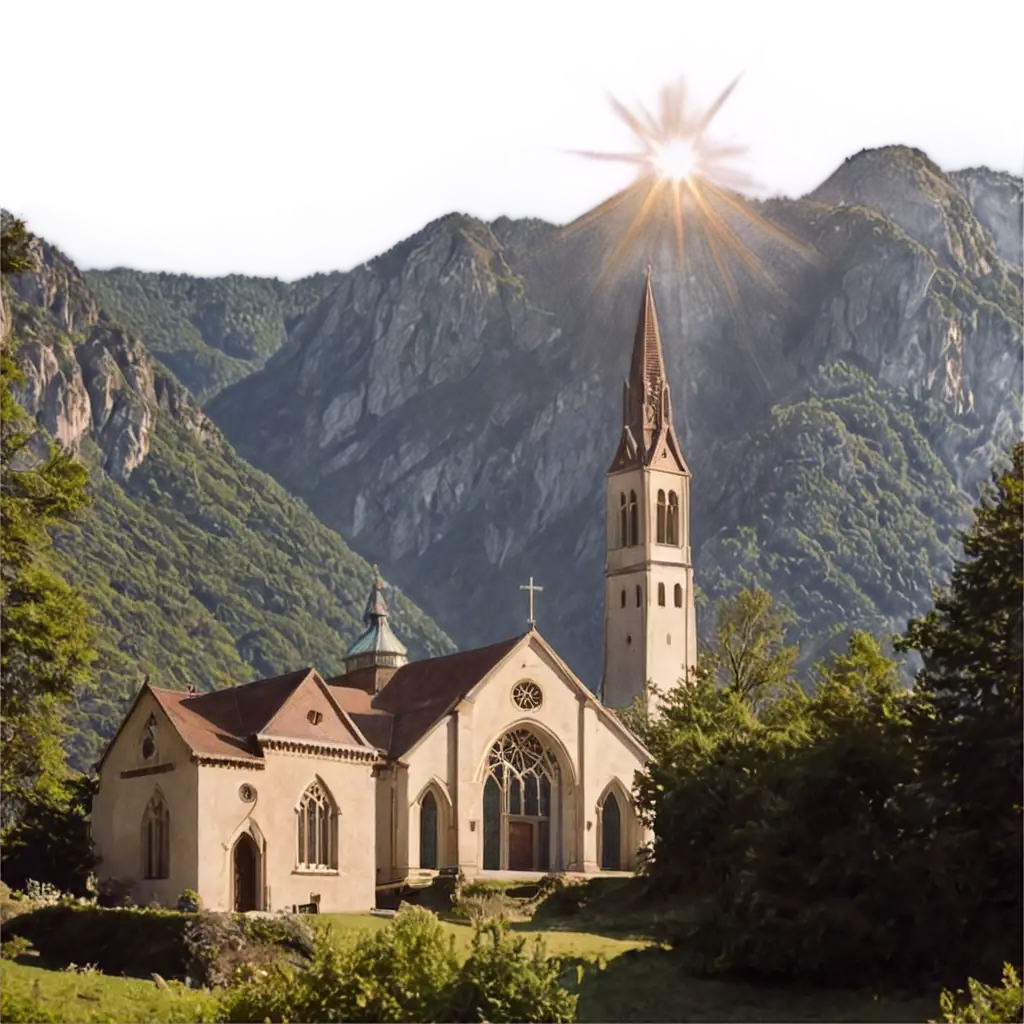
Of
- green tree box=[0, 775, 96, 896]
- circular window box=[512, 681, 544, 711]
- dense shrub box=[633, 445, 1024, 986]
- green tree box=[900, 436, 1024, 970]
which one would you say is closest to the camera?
green tree box=[900, 436, 1024, 970]

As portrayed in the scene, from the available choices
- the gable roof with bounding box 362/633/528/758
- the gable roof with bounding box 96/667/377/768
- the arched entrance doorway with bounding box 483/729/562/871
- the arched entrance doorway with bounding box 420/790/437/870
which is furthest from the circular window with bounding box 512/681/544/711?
the gable roof with bounding box 96/667/377/768

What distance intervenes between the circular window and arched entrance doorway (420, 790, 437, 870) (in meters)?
4.64

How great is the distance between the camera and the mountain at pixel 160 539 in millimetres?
122375

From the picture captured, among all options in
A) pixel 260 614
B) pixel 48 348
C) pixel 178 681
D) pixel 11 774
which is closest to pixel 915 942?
pixel 11 774

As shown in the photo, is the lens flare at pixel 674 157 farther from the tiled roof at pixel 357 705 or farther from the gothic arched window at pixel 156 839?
the gothic arched window at pixel 156 839

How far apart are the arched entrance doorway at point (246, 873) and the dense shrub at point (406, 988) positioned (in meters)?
27.0

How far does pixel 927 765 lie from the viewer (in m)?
36.0

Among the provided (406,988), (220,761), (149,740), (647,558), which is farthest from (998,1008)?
(647,558)

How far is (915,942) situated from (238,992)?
15.9 m

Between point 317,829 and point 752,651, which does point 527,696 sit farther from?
point 752,651

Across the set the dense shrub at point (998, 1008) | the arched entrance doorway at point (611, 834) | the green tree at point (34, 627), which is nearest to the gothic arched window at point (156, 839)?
A: the green tree at point (34, 627)

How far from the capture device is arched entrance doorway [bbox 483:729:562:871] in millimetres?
59188

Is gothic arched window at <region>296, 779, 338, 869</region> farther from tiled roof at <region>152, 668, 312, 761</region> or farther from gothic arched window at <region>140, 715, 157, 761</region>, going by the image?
gothic arched window at <region>140, 715, 157, 761</region>

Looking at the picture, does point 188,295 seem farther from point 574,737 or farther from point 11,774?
point 11,774
